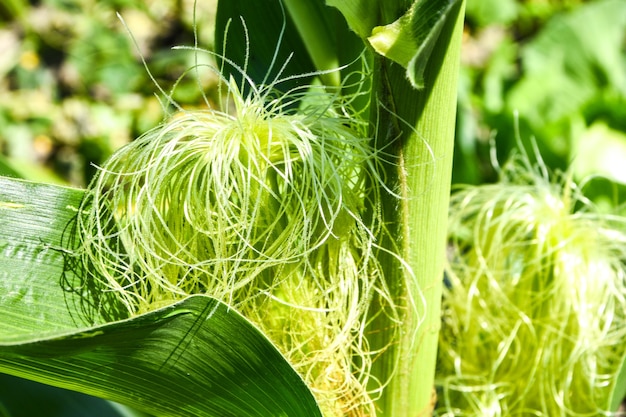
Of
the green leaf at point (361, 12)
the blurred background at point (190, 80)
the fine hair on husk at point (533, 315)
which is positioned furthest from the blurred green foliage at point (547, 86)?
the green leaf at point (361, 12)

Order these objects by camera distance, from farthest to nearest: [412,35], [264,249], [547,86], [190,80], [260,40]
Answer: [190,80] → [547,86] → [260,40] → [264,249] → [412,35]

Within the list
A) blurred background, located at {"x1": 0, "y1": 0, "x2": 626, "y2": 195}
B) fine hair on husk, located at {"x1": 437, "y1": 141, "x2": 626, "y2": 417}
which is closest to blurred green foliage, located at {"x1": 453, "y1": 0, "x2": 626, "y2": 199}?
blurred background, located at {"x1": 0, "y1": 0, "x2": 626, "y2": 195}

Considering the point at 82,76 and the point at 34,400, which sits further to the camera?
the point at 82,76

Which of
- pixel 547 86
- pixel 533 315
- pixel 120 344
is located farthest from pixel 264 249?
pixel 547 86

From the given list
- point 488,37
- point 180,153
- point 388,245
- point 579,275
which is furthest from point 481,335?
point 488,37

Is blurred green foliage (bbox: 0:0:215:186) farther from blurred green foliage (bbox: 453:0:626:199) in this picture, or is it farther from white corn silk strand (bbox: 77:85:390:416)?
white corn silk strand (bbox: 77:85:390:416)

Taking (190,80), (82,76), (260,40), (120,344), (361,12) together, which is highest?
(82,76)

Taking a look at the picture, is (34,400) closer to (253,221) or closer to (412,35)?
(253,221)
